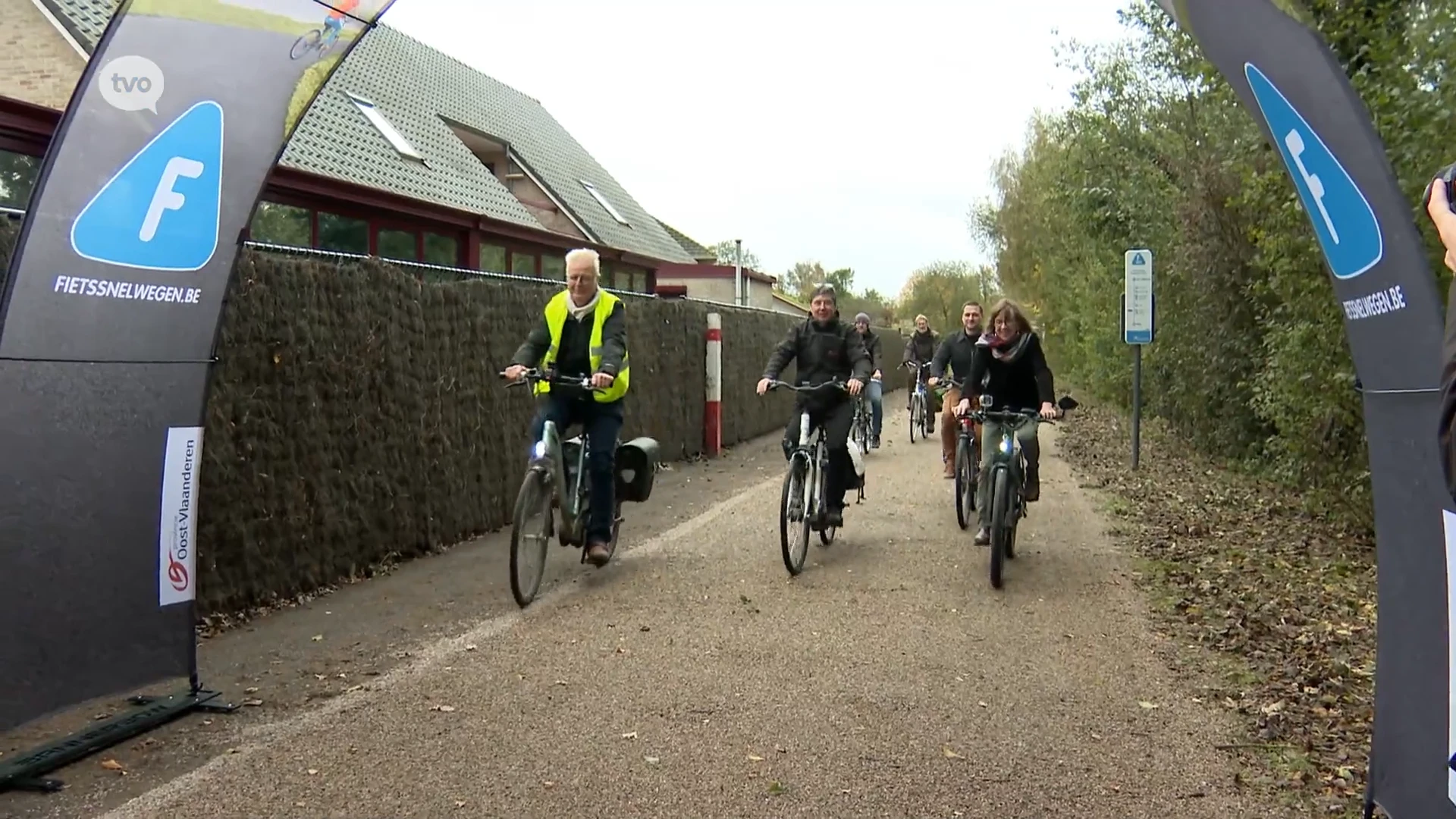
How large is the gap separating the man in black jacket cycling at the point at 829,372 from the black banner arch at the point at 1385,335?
17.1 feet

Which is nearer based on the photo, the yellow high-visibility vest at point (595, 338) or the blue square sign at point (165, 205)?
the blue square sign at point (165, 205)

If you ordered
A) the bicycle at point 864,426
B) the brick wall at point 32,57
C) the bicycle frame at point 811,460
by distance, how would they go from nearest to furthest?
the bicycle frame at point 811,460 → the brick wall at point 32,57 → the bicycle at point 864,426

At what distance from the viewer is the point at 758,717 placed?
16.4 feet

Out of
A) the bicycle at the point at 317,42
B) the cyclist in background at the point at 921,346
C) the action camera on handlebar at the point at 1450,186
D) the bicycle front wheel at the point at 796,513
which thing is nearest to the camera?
the action camera on handlebar at the point at 1450,186

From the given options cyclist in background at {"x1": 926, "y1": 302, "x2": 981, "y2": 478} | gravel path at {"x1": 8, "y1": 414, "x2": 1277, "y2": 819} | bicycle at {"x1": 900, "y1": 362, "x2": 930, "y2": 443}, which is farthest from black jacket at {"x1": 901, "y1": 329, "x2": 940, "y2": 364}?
gravel path at {"x1": 8, "y1": 414, "x2": 1277, "y2": 819}

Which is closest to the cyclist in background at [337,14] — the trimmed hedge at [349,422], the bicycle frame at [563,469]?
the trimmed hedge at [349,422]

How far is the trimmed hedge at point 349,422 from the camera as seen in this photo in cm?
643

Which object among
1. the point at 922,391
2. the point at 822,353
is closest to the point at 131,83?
the point at 822,353

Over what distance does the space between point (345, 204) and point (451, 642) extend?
13131 mm

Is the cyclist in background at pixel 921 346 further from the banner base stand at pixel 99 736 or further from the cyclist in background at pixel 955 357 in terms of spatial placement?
the banner base stand at pixel 99 736

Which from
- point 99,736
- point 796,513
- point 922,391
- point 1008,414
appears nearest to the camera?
point 99,736

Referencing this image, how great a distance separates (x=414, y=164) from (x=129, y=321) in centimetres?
1819

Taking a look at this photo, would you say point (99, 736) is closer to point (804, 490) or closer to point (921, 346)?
point (804, 490)

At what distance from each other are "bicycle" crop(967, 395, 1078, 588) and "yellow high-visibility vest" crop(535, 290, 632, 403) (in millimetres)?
2525
